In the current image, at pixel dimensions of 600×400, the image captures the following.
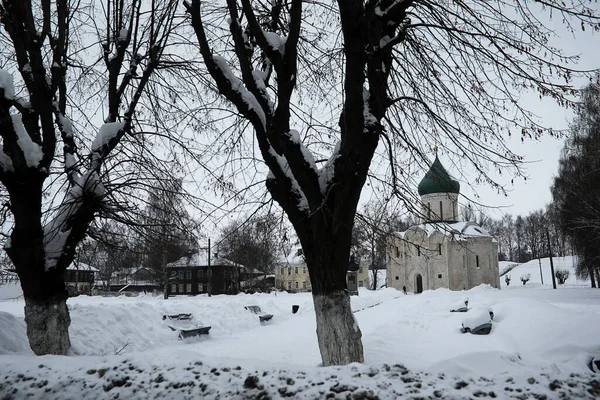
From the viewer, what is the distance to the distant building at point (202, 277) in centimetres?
4738

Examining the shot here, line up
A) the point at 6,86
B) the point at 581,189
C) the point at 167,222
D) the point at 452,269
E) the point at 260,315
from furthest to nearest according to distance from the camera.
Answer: the point at 452,269
the point at 581,189
the point at 260,315
the point at 167,222
the point at 6,86

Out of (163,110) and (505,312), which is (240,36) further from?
(505,312)

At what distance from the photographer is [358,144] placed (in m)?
5.35

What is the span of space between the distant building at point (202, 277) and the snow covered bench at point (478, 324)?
1396 inches

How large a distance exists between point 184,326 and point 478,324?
29.4 feet

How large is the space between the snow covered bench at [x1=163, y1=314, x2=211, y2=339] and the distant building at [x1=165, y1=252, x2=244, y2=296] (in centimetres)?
3120

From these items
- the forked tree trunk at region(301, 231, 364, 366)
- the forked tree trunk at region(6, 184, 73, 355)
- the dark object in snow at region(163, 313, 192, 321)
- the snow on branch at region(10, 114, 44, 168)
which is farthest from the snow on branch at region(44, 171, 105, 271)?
the dark object in snow at region(163, 313, 192, 321)

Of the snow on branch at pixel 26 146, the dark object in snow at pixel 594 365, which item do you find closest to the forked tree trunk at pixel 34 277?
the snow on branch at pixel 26 146

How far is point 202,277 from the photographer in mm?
52312

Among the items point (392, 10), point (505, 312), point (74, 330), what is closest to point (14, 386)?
point (392, 10)

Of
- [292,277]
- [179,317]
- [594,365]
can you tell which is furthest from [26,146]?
[292,277]

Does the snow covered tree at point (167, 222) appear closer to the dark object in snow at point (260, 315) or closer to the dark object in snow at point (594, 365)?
the dark object in snow at point (594, 365)

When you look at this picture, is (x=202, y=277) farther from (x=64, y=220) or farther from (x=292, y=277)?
(x=64, y=220)

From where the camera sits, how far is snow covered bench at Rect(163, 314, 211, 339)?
13.5 metres
